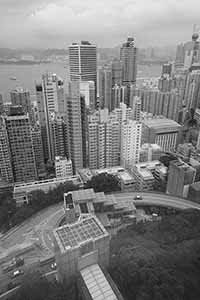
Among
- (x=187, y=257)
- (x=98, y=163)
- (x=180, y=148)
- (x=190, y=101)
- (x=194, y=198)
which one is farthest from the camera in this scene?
(x=190, y=101)

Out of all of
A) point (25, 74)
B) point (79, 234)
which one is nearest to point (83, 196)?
Result: point (79, 234)

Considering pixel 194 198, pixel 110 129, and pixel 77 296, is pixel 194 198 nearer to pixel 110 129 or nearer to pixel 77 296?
pixel 110 129

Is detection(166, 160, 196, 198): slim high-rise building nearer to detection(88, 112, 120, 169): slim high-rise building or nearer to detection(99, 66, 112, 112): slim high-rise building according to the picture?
detection(88, 112, 120, 169): slim high-rise building

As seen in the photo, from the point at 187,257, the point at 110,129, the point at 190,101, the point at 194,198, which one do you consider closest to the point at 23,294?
the point at 187,257

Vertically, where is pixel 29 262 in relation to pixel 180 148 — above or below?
below

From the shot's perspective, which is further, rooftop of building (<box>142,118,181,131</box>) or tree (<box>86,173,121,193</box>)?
rooftop of building (<box>142,118,181,131</box>)

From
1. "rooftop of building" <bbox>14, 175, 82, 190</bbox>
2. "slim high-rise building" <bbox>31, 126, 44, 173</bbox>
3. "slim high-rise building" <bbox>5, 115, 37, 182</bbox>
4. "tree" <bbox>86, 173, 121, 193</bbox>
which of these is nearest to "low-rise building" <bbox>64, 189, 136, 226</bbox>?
"tree" <bbox>86, 173, 121, 193</bbox>

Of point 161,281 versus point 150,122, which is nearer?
point 161,281
